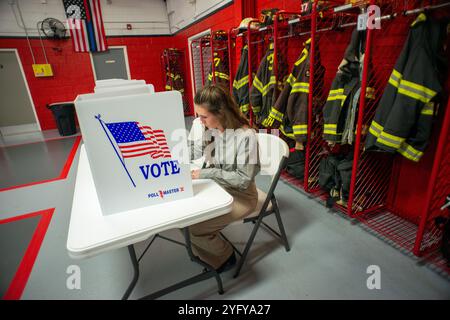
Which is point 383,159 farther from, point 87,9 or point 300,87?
point 87,9

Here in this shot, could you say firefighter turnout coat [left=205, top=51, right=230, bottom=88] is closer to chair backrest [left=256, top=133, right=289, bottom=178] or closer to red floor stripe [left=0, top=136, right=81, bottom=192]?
red floor stripe [left=0, top=136, right=81, bottom=192]

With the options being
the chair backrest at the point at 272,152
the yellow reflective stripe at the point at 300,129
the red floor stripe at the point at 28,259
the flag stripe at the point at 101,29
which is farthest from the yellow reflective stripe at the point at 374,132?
the flag stripe at the point at 101,29

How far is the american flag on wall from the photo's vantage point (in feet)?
20.5

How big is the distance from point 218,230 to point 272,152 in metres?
0.61

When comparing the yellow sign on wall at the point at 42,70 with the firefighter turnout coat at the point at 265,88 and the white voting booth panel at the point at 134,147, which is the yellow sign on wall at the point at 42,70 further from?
the white voting booth panel at the point at 134,147

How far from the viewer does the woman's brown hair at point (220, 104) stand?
139 cm

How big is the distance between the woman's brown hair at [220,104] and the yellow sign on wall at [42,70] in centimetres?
684

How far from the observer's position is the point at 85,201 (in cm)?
113

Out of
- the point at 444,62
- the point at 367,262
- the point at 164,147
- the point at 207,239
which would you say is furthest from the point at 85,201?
the point at 444,62

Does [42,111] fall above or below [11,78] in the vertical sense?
below

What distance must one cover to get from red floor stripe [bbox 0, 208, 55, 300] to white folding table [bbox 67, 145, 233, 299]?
3.57 feet

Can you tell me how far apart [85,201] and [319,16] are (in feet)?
7.72
